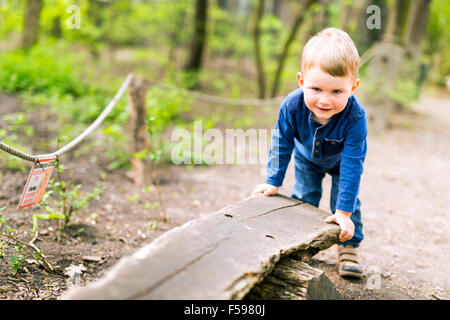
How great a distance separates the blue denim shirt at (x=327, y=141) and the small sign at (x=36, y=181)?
1423 millimetres

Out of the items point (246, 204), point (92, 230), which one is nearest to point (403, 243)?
point (246, 204)

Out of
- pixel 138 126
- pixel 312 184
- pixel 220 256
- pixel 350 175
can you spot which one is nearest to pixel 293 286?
pixel 220 256

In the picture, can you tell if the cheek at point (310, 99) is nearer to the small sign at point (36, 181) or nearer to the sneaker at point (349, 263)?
the sneaker at point (349, 263)

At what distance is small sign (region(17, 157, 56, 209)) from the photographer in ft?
6.70

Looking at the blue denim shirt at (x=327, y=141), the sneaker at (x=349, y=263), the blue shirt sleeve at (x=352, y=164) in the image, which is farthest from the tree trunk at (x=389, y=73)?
the blue shirt sleeve at (x=352, y=164)

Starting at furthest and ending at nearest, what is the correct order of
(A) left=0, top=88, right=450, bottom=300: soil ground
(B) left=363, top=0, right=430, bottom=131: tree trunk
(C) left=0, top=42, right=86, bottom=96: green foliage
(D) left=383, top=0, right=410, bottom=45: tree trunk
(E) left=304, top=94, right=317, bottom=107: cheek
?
(D) left=383, top=0, right=410, bottom=45: tree trunk, (B) left=363, top=0, right=430, bottom=131: tree trunk, (C) left=0, top=42, right=86, bottom=96: green foliage, (A) left=0, top=88, right=450, bottom=300: soil ground, (E) left=304, top=94, right=317, bottom=107: cheek

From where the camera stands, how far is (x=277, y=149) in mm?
2590

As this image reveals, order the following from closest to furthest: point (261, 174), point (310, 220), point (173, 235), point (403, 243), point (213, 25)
Result: point (173, 235) < point (310, 220) < point (403, 243) < point (261, 174) < point (213, 25)

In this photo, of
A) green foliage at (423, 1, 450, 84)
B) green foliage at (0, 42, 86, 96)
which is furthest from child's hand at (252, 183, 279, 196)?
green foliage at (423, 1, 450, 84)

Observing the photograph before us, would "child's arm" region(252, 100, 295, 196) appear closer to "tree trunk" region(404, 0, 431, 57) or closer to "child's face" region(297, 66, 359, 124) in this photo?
"child's face" region(297, 66, 359, 124)

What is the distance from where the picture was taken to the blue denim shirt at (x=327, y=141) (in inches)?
90.3

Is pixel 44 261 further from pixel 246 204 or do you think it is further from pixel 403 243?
pixel 403 243
